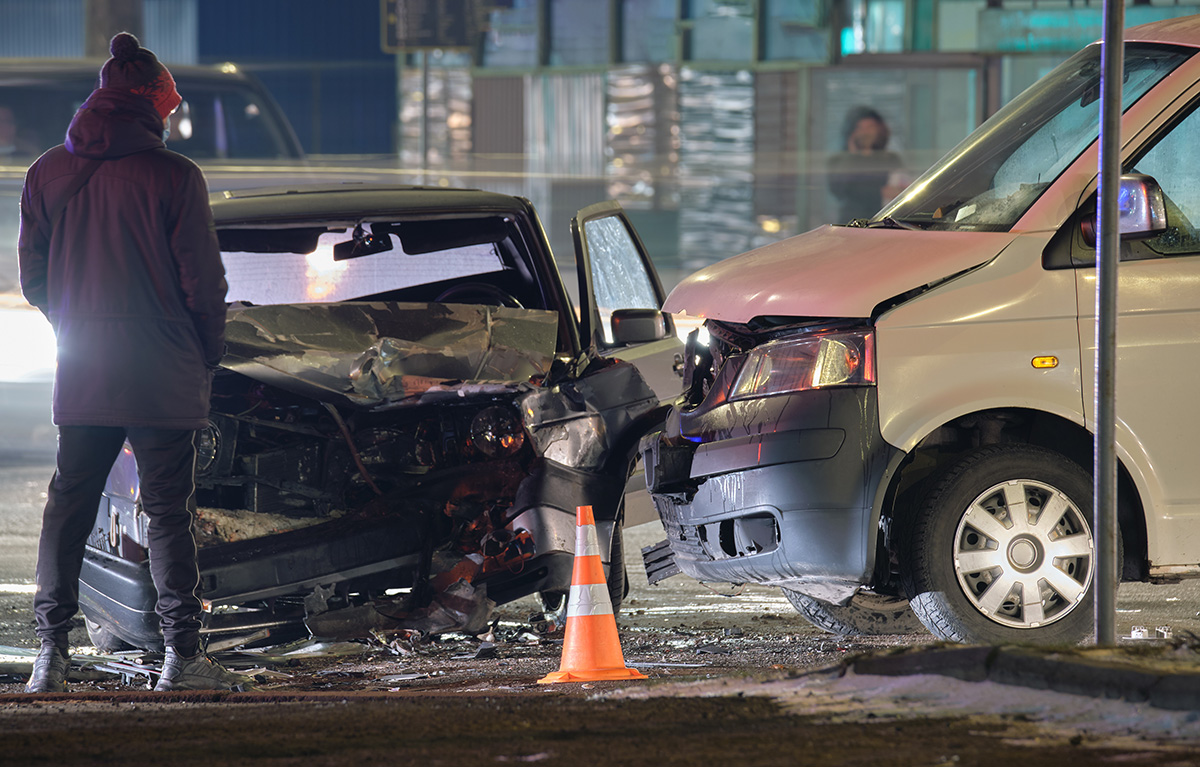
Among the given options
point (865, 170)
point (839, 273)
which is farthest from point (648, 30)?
point (839, 273)

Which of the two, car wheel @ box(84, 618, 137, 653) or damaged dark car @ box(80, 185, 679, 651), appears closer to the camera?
damaged dark car @ box(80, 185, 679, 651)

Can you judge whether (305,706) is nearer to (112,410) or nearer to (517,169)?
(112,410)

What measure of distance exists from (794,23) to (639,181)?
8.57 feet

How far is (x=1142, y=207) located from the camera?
512 cm

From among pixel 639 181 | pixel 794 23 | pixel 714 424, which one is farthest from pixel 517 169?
pixel 714 424

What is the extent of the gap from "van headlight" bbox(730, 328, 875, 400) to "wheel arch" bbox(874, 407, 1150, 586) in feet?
1.16

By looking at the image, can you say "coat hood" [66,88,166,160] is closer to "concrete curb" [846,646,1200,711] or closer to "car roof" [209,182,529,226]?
"car roof" [209,182,529,226]

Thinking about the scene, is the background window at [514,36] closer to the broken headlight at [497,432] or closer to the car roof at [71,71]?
the car roof at [71,71]

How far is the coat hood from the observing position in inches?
201

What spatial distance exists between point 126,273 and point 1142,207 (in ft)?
10.4

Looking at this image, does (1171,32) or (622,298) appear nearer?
(1171,32)

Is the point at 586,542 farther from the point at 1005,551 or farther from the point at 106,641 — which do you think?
the point at 106,641

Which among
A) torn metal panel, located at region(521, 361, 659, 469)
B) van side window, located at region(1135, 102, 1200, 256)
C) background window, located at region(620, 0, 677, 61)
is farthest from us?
background window, located at region(620, 0, 677, 61)

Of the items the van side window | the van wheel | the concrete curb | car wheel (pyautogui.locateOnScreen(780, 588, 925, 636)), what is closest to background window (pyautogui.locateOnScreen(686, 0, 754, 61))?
car wheel (pyautogui.locateOnScreen(780, 588, 925, 636))
